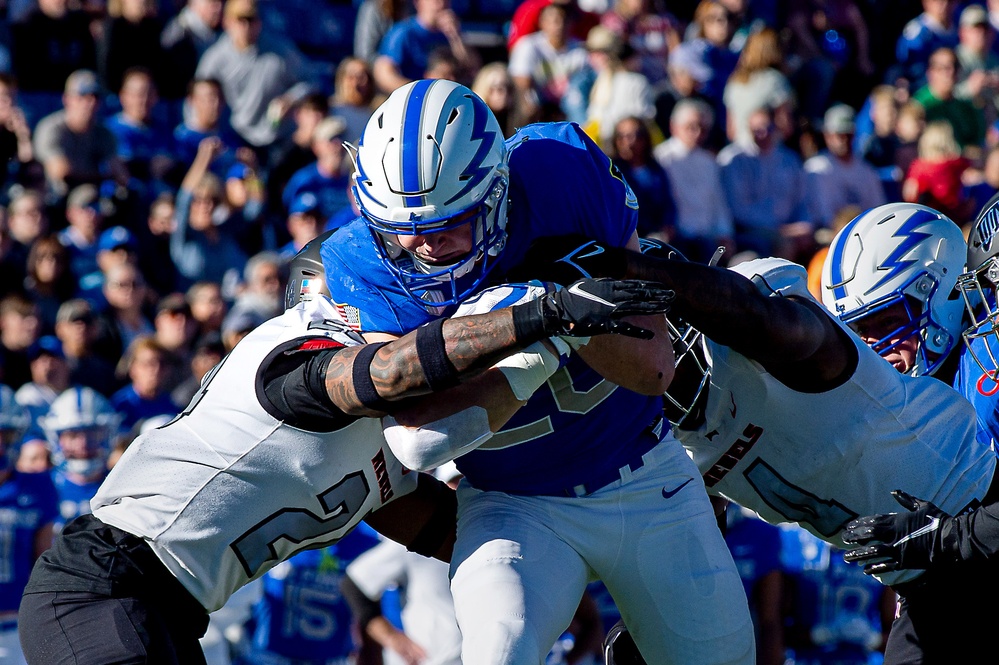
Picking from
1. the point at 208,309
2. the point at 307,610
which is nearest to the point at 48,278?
the point at 208,309

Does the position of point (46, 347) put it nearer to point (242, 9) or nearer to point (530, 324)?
point (242, 9)

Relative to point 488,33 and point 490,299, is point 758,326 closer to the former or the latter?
point 490,299

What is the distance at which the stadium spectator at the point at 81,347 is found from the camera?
24.4ft

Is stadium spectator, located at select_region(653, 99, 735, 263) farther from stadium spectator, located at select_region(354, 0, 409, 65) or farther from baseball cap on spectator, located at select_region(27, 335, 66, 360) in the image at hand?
baseball cap on spectator, located at select_region(27, 335, 66, 360)

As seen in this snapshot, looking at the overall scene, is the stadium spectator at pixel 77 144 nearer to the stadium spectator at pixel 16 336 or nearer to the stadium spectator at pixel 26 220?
the stadium spectator at pixel 26 220

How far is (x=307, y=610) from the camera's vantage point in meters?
6.44

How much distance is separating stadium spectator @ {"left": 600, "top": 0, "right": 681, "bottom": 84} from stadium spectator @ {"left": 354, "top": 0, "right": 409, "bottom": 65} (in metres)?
1.51

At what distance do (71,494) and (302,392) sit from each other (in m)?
3.50

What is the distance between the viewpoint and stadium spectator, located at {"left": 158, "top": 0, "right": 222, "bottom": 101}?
922cm

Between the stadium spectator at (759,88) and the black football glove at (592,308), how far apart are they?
666 centimetres

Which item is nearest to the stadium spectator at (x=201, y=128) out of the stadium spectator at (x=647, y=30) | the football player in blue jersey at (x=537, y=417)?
the stadium spectator at (x=647, y=30)

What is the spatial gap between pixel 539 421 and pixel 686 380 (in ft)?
1.68

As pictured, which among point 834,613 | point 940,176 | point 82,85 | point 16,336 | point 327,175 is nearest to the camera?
point 834,613

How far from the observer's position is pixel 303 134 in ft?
28.8
